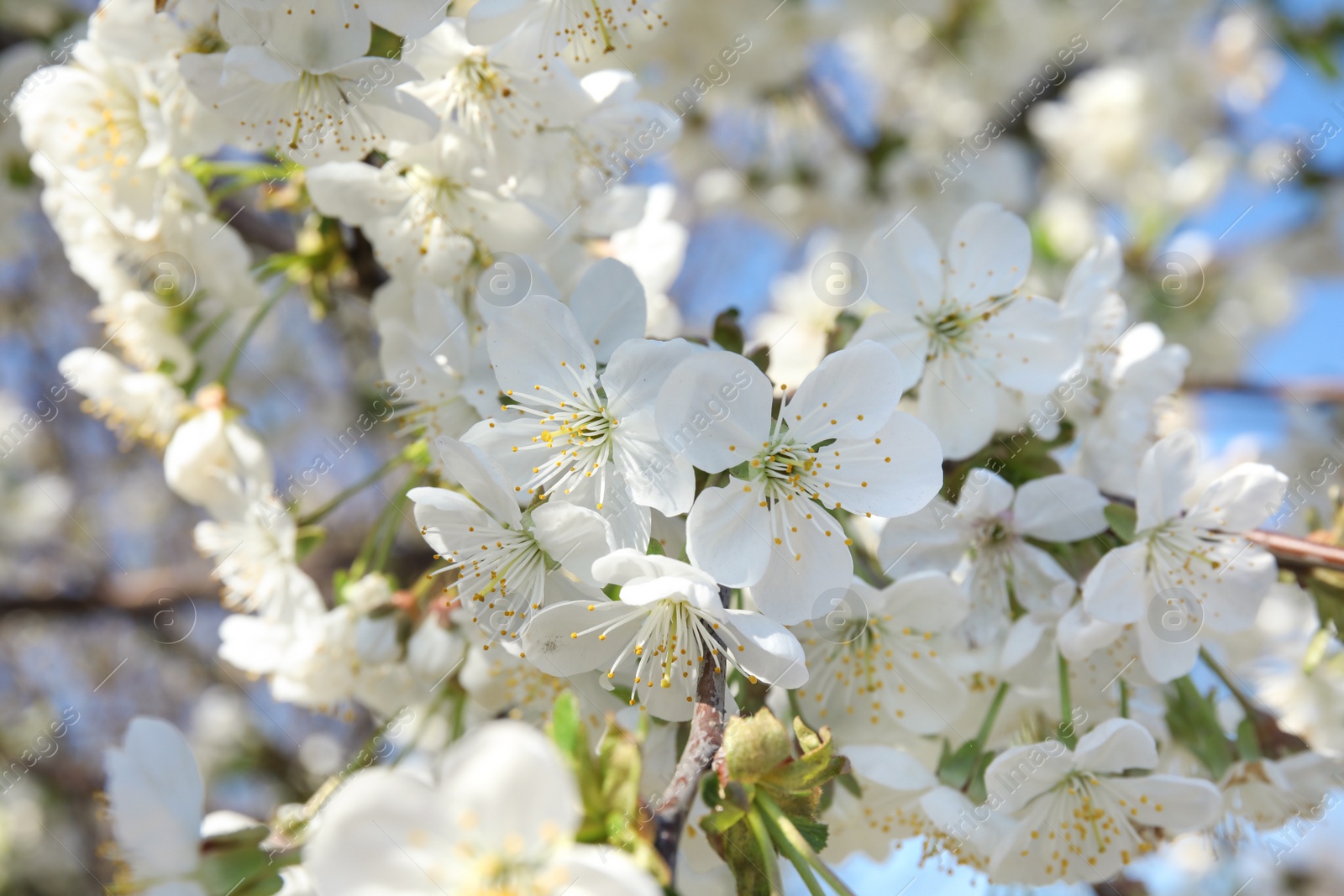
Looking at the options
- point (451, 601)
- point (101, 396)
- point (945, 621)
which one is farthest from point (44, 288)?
point (945, 621)

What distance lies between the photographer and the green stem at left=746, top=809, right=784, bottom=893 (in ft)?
2.82

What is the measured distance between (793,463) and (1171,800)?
637 mm

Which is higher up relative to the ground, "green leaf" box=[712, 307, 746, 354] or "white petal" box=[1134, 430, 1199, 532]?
"green leaf" box=[712, 307, 746, 354]

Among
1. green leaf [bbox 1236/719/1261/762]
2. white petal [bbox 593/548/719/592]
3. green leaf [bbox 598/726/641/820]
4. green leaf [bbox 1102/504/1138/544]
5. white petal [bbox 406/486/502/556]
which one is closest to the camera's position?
green leaf [bbox 598/726/641/820]

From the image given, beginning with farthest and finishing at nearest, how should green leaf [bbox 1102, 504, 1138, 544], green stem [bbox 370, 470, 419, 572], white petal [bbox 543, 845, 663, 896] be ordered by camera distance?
green stem [bbox 370, 470, 419, 572] → green leaf [bbox 1102, 504, 1138, 544] → white petal [bbox 543, 845, 663, 896]

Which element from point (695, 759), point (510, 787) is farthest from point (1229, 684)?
point (510, 787)

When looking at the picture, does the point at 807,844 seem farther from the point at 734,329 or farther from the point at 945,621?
the point at 734,329

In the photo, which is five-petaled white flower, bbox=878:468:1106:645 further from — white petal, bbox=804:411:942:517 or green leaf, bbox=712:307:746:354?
green leaf, bbox=712:307:746:354

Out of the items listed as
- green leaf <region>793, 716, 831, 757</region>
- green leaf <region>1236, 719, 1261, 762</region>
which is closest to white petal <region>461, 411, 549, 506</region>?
green leaf <region>793, 716, 831, 757</region>

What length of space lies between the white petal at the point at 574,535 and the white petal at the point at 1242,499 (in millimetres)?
757

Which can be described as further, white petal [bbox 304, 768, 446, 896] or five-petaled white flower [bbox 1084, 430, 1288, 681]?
five-petaled white flower [bbox 1084, 430, 1288, 681]

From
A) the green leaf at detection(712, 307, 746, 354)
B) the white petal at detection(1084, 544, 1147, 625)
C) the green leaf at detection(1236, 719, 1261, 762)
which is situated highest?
the green leaf at detection(712, 307, 746, 354)

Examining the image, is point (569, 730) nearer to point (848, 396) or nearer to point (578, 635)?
point (578, 635)

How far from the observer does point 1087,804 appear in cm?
118
